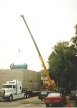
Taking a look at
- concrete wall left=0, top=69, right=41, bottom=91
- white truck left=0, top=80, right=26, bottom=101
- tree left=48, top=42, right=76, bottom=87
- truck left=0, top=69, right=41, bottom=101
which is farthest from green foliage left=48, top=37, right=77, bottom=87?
white truck left=0, top=80, right=26, bottom=101

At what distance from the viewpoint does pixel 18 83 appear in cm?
3494

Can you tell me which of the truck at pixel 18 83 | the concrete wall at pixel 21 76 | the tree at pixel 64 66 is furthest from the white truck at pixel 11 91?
the tree at pixel 64 66

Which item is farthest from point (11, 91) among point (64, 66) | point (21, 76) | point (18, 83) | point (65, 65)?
point (65, 65)

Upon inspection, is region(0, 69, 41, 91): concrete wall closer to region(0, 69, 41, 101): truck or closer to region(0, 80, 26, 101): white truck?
region(0, 69, 41, 101): truck

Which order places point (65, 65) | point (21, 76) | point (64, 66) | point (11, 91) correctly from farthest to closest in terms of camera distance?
point (21, 76)
point (65, 65)
point (64, 66)
point (11, 91)

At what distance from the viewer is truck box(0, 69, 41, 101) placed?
1211 inches

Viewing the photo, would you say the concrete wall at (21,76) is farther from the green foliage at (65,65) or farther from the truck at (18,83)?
the green foliage at (65,65)

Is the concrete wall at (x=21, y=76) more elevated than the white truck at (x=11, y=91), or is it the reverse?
the concrete wall at (x=21, y=76)

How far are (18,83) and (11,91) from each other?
3792 millimetres

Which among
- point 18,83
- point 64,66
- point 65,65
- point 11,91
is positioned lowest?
point 11,91

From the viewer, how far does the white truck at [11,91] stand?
97.2 feet

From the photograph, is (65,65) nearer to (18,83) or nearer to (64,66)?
(64,66)

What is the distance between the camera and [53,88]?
1547 inches

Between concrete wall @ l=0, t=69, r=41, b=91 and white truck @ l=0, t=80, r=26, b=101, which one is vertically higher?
concrete wall @ l=0, t=69, r=41, b=91
